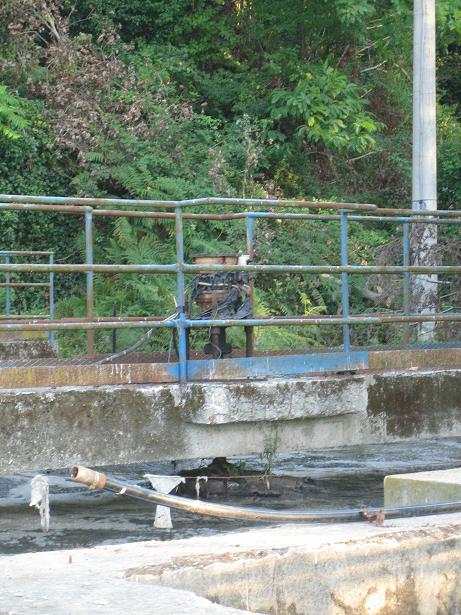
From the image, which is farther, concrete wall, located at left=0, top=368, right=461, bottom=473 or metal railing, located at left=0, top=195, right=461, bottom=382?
metal railing, located at left=0, top=195, right=461, bottom=382

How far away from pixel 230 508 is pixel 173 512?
3.07 meters

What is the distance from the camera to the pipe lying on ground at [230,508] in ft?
15.7

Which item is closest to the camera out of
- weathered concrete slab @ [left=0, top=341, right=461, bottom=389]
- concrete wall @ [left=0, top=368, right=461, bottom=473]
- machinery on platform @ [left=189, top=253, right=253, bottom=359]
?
concrete wall @ [left=0, top=368, right=461, bottom=473]

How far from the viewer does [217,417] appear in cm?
723

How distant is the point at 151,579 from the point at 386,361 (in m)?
4.67

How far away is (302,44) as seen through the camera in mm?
21891

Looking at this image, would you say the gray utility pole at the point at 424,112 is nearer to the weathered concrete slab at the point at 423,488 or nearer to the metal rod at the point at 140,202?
the metal rod at the point at 140,202

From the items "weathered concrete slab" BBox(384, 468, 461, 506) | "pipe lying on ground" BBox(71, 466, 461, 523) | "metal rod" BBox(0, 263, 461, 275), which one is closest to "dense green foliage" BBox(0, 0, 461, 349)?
"metal rod" BBox(0, 263, 461, 275)

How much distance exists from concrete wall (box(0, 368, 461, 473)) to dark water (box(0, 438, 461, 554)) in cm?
55

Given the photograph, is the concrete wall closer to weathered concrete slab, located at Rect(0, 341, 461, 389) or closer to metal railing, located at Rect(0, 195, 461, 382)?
weathered concrete slab, located at Rect(0, 341, 461, 389)

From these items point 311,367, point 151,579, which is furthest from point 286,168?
point 151,579

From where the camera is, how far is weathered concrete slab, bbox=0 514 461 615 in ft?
12.1

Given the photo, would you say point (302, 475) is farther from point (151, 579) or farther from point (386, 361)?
point (151, 579)

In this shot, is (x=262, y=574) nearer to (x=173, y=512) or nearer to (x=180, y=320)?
(x=180, y=320)
